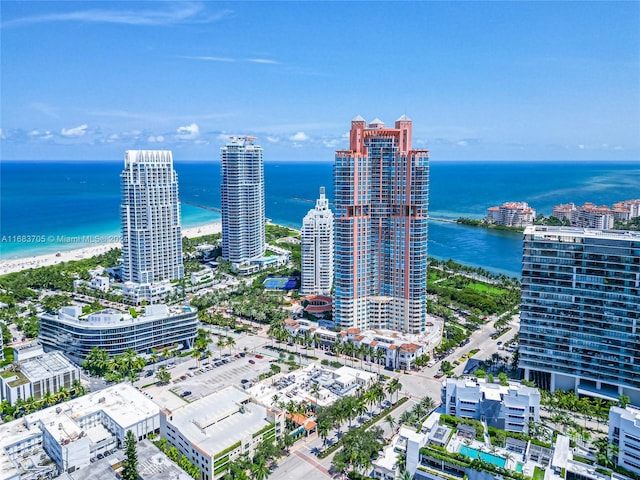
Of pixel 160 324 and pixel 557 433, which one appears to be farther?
pixel 160 324

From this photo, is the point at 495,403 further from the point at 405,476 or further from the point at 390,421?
the point at 405,476

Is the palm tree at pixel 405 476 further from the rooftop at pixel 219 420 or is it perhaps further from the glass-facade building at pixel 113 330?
the glass-facade building at pixel 113 330

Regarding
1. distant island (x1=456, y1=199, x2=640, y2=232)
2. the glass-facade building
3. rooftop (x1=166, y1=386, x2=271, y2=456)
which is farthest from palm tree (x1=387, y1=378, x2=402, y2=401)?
distant island (x1=456, y1=199, x2=640, y2=232)

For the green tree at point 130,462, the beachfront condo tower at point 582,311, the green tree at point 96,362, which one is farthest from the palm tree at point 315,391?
the green tree at point 96,362

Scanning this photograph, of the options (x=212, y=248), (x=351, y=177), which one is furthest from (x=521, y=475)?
(x=212, y=248)

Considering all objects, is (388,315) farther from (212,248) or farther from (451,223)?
(451,223)

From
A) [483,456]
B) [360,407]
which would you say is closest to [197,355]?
[360,407]

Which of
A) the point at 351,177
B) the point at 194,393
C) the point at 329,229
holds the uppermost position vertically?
the point at 351,177
